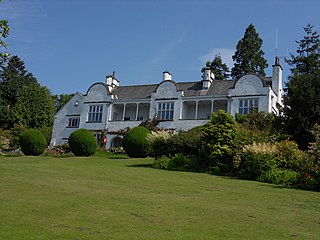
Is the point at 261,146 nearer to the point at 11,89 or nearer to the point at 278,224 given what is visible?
the point at 278,224

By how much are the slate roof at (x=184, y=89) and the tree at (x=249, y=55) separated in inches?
557

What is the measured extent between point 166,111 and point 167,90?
2309mm

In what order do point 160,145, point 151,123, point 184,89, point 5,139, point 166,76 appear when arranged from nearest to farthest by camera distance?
1. point 160,145
2. point 151,123
3. point 184,89
4. point 166,76
5. point 5,139

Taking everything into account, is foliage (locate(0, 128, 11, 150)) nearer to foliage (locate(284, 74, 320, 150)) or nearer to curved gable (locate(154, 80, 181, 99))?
curved gable (locate(154, 80, 181, 99))

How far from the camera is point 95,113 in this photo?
4609 cm

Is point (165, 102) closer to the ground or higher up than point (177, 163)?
higher up

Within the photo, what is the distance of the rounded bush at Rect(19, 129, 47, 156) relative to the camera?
1348 inches

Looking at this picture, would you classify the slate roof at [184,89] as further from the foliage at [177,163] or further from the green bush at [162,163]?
the foliage at [177,163]

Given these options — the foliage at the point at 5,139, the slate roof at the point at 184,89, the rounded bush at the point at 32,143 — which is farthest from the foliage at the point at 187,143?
the foliage at the point at 5,139

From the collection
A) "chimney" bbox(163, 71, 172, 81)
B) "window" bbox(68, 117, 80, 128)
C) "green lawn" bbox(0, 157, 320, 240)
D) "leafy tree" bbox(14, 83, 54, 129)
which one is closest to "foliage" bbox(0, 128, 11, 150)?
"window" bbox(68, 117, 80, 128)

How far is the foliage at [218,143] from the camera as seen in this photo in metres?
20.9

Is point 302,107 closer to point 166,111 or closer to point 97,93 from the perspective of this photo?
point 166,111

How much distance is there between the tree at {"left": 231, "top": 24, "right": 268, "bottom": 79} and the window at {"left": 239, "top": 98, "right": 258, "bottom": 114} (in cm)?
1774

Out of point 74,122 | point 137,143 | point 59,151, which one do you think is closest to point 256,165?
point 137,143
